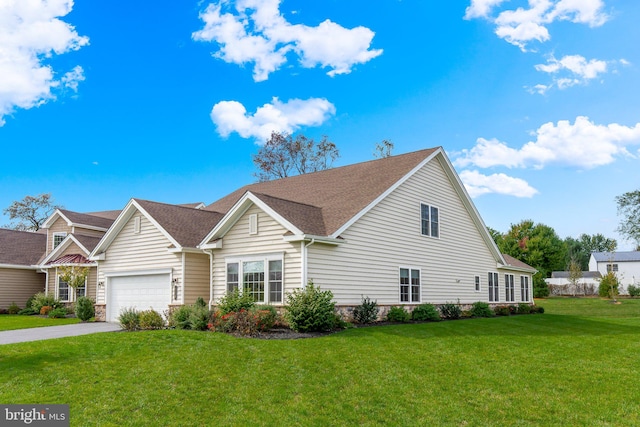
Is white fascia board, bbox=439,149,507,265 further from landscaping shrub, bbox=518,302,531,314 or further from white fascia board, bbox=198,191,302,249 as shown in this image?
white fascia board, bbox=198,191,302,249

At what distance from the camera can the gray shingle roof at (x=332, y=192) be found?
17.3 m

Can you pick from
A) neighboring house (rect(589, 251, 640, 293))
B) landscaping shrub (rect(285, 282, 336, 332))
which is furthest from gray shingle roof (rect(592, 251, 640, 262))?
landscaping shrub (rect(285, 282, 336, 332))

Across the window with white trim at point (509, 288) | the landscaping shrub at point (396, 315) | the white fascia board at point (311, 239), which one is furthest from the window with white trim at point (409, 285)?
the window with white trim at point (509, 288)

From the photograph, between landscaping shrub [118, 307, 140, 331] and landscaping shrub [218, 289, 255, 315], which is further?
landscaping shrub [118, 307, 140, 331]

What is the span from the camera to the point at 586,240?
103938 mm

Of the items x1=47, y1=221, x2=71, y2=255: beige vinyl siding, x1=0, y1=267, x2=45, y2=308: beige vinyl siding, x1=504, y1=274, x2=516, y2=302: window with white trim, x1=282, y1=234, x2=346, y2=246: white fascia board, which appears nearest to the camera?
x1=282, y1=234, x2=346, y2=246: white fascia board

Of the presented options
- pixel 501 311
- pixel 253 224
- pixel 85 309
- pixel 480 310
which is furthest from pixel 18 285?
pixel 501 311

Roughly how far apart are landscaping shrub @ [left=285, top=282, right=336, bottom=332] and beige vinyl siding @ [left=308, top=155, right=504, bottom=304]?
3.85 ft

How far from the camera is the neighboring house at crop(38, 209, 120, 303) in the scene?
90.8 ft

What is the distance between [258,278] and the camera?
17328 mm

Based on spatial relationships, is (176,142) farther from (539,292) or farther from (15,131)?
(539,292)

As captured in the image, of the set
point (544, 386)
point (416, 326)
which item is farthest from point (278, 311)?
point (544, 386)

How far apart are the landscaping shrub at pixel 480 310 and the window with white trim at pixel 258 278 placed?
11372mm

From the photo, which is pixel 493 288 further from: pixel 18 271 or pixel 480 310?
pixel 18 271
